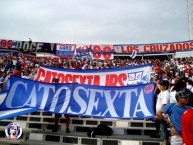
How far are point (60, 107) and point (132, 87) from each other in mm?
2261

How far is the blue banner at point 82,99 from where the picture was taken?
7.94m

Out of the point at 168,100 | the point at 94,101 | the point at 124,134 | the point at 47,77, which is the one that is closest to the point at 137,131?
the point at 124,134

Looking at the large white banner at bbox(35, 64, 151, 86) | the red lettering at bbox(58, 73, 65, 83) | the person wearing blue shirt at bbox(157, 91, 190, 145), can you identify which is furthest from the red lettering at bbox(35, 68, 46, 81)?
the person wearing blue shirt at bbox(157, 91, 190, 145)

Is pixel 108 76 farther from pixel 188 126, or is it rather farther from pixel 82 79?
pixel 188 126

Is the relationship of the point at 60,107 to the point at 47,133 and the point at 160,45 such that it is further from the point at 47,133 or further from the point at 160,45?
the point at 160,45

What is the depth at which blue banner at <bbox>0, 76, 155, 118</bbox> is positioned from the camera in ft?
26.0

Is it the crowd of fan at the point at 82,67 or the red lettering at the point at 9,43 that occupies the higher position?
the red lettering at the point at 9,43

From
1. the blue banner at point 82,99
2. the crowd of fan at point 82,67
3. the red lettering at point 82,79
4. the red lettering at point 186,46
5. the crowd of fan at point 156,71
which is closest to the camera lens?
the crowd of fan at point 156,71

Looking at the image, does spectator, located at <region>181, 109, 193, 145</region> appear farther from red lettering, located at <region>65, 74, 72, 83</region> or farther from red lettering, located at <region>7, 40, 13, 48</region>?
red lettering, located at <region>7, 40, 13, 48</region>

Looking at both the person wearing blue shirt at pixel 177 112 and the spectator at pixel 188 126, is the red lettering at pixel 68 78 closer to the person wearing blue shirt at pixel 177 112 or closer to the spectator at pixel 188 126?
the person wearing blue shirt at pixel 177 112

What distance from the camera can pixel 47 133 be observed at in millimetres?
8445

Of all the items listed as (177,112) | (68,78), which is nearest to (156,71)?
(68,78)

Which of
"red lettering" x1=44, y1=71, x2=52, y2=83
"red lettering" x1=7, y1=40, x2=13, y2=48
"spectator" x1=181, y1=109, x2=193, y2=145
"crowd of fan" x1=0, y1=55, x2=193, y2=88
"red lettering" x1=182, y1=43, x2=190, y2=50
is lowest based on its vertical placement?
"spectator" x1=181, y1=109, x2=193, y2=145

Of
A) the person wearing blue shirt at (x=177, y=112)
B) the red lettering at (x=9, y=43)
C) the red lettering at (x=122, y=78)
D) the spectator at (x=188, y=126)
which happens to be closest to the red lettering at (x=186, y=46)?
the red lettering at (x=9, y=43)
